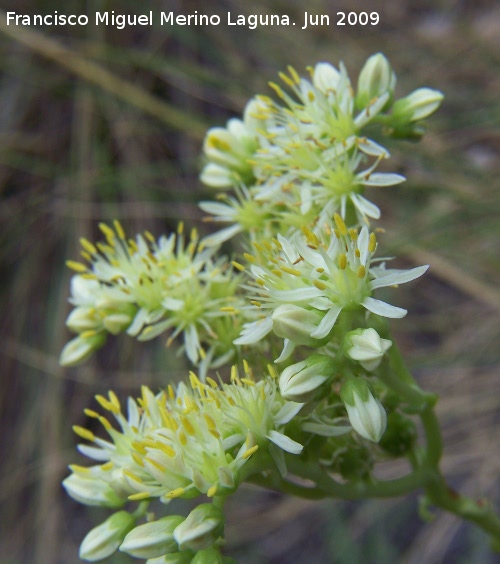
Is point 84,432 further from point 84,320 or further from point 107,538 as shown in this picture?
point 84,320

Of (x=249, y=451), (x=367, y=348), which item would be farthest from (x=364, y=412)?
(x=249, y=451)

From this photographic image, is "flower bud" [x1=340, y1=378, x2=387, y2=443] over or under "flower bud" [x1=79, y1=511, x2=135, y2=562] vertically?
over

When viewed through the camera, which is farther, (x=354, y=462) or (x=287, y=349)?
(x=354, y=462)

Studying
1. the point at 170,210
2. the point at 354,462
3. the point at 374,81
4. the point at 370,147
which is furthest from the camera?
the point at 170,210

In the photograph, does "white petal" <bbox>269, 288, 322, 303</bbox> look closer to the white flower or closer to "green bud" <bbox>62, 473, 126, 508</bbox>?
the white flower

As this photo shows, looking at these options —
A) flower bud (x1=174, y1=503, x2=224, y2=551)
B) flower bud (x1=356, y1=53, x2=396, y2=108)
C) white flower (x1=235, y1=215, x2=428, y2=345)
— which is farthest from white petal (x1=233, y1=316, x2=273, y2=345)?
flower bud (x1=356, y1=53, x2=396, y2=108)

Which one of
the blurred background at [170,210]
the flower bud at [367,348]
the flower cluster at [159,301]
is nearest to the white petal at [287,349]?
the flower bud at [367,348]

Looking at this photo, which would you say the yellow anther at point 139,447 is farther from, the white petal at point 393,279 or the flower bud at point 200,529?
the white petal at point 393,279
